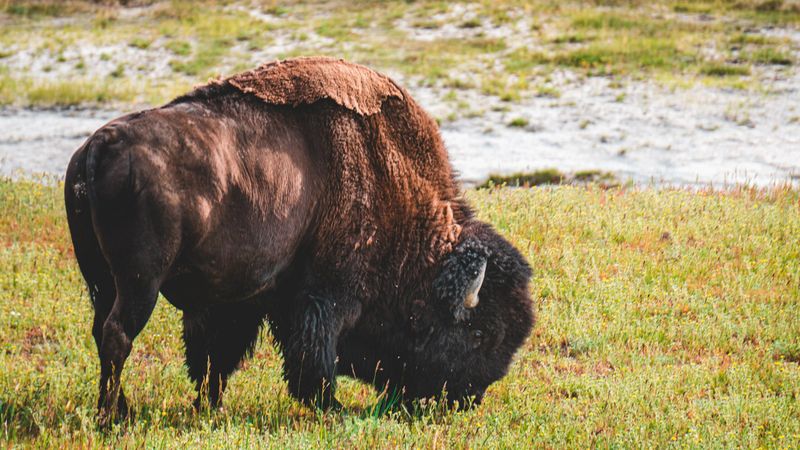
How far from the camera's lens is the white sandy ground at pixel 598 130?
14602mm

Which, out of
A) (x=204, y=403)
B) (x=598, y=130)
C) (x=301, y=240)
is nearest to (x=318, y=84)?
(x=301, y=240)

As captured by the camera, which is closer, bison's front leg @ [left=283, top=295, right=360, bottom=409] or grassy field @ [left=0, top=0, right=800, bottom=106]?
bison's front leg @ [left=283, top=295, right=360, bottom=409]

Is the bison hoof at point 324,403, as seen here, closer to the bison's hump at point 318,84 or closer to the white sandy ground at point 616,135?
the bison's hump at point 318,84

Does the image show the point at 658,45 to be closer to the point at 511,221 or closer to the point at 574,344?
the point at 511,221

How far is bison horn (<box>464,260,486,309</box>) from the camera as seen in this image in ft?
20.4

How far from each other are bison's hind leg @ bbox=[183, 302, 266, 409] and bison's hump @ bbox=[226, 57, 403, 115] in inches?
50.1

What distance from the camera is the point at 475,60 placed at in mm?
20703

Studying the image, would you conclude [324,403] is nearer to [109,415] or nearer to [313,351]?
[313,351]

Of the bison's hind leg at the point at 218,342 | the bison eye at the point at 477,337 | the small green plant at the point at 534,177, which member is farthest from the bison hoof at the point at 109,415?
the small green plant at the point at 534,177

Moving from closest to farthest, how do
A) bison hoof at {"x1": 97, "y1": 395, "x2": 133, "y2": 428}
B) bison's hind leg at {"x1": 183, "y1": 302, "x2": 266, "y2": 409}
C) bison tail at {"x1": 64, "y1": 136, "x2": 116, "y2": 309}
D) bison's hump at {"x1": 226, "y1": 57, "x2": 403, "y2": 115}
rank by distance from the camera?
bison tail at {"x1": 64, "y1": 136, "x2": 116, "y2": 309} < bison hoof at {"x1": 97, "y1": 395, "x2": 133, "y2": 428} < bison's hump at {"x1": 226, "y1": 57, "x2": 403, "y2": 115} < bison's hind leg at {"x1": 183, "y1": 302, "x2": 266, "y2": 409}

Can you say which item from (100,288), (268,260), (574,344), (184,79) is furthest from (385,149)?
(184,79)

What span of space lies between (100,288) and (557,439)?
2595 mm

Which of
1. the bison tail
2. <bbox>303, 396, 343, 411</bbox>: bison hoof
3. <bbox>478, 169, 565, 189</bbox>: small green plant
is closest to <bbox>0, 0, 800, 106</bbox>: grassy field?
<bbox>478, 169, 565, 189</bbox>: small green plant

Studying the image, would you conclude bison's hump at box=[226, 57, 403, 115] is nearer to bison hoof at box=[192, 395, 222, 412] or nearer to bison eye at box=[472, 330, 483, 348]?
bison eye at box=[472, 330, 483, 348]
